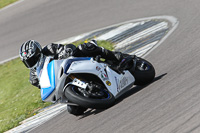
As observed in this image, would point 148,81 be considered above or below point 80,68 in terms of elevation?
below

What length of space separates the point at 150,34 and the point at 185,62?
10.6 ft

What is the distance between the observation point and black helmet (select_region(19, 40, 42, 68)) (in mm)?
6938

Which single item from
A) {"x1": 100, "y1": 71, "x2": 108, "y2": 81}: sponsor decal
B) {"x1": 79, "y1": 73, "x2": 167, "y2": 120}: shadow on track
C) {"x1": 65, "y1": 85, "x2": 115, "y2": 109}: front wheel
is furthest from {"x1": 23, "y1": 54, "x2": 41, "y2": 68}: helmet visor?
{"x1": 79, "y1": 73, "x2": 167, "y2": 120}: shadow on track

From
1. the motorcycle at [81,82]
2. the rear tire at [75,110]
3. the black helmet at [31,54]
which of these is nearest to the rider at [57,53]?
the black helmet at [31,54]

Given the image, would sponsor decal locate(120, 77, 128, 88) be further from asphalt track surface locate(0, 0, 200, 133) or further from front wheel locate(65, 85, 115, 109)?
front wheel locate(65, 85, 115, 109)

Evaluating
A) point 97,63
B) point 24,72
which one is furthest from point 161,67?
point 24,72

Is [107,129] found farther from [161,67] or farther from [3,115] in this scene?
[3,115]

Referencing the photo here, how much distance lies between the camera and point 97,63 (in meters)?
6.94

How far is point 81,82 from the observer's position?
6484 mm

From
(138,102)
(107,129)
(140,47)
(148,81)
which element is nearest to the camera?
(107,129)

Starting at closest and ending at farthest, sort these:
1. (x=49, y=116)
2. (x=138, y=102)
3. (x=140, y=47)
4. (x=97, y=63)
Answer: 1. (x=138, y=102)
2. (x=97, y=63)
3. (x=49, y=116)
4. (x=140, y=47)

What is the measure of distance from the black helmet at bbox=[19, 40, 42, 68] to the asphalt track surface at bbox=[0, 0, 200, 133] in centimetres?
122

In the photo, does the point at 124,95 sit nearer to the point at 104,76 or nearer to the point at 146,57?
the point at 104,76

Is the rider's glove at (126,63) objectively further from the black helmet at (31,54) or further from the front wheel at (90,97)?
the black helmet at (31,54)
